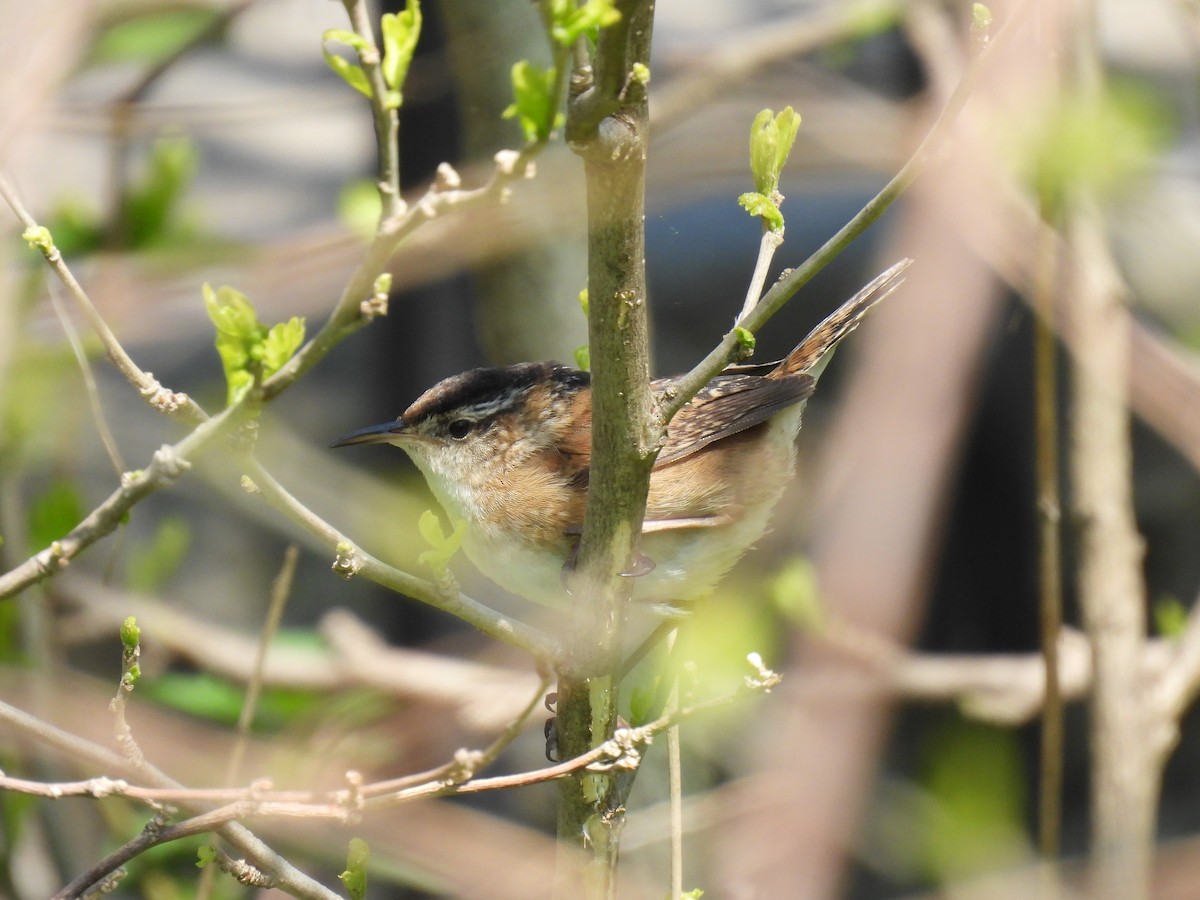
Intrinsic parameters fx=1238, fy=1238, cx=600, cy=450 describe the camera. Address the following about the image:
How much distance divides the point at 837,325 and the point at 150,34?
2430 millimetres

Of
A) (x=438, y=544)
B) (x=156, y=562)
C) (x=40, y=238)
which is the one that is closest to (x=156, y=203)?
(x=156, y=562)

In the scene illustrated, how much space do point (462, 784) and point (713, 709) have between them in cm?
43

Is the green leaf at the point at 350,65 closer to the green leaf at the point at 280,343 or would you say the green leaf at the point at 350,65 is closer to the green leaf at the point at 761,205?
the green leaf at the point at 280,343

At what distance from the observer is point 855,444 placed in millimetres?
2244

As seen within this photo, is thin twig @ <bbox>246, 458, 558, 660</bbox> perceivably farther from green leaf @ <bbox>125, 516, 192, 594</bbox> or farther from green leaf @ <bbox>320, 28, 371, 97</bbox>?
green leaf @ <bbox>125, 516, 192, 594</bbox>

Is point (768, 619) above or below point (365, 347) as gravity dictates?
below

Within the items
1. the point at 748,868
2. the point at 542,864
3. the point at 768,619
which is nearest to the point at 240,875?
the point at 542,864

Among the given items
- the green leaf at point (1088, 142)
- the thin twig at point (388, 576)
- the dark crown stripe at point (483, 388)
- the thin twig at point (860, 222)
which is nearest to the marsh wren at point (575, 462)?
the dark crown stripe at point (483, 388)

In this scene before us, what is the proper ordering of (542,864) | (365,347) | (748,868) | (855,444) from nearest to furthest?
(855,444), (542,864), (748,868), (365,347)

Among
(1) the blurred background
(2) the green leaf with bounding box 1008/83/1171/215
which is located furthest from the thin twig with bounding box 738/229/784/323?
(2) the green leaf with bounding box 1008/83/1171/215

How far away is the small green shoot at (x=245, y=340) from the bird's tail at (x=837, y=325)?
2052 mm

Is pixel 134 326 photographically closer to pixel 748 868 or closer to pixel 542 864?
pixel 542 864

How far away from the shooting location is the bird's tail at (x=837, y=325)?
11.2ft

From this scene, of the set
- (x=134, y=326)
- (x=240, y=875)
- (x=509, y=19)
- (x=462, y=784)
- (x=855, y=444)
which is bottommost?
(x=240, y=875)
